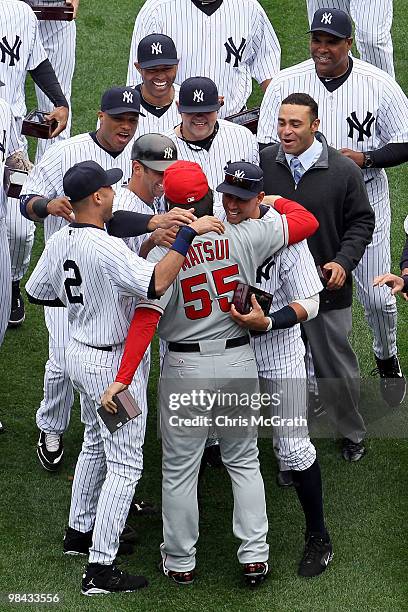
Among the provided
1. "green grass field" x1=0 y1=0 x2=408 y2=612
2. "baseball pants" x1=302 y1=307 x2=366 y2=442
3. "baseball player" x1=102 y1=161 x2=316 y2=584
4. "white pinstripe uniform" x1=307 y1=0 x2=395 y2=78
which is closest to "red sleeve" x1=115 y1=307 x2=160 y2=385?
"baseball player" x1=102 y1=161 x2=316 y2=584

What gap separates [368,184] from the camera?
648 cm

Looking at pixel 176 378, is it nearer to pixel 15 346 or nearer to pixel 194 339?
pixel 194 339

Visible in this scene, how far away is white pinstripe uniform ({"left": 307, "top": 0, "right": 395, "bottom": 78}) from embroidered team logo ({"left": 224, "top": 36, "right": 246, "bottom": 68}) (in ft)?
3.85

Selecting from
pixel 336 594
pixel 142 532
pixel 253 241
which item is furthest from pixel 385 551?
pixel 253 241

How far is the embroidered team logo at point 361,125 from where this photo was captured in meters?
6.29

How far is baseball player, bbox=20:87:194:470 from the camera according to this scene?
565 cm

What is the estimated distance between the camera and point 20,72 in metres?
6.98

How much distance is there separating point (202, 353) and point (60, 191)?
124cm

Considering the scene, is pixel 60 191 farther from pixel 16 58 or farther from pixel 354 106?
pixel 354 106

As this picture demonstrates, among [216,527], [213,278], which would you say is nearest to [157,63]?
[213,278]

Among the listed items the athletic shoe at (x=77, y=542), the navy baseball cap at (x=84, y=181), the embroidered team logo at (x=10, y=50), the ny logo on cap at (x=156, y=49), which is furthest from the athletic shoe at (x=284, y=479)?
the embroidered team logo at (x=10, y=50)

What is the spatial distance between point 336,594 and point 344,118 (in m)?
2.41

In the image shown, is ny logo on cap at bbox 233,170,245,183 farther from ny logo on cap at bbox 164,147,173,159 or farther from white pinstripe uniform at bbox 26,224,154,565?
white pinstripe uniform at bbox 26,224,154,565

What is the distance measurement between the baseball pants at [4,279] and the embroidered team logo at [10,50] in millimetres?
1183
